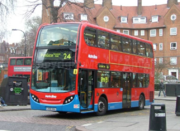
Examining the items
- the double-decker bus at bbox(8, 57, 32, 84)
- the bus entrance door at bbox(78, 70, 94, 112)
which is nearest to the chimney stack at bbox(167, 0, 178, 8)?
the double-decker bus at bbox(8, 57, 32, 84)

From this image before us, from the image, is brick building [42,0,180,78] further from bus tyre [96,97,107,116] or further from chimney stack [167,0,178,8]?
bus tyre [96,97,107,116]

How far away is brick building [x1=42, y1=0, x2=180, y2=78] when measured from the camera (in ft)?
199

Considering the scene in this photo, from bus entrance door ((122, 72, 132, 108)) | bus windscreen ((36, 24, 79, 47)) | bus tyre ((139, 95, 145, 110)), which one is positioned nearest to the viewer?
bus windscreen ((36, 24, 79, 47))

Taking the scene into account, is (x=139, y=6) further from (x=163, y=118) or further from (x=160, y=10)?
(x=163, y=118)

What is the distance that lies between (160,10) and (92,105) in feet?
185

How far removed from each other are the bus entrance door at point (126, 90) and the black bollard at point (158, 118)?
8.28m

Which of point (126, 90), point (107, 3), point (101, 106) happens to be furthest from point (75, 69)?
point (107, 3)

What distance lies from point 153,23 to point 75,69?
179 feet

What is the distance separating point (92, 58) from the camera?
1370 cm

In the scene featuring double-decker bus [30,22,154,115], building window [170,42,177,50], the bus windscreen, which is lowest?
double-decker bus [30,22,154,115]

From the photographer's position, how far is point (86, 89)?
1334 centimetres

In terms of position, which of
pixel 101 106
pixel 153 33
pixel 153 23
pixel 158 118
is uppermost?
pixel 153 23

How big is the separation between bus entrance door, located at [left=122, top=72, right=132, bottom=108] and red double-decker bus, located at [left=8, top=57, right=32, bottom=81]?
15.3m

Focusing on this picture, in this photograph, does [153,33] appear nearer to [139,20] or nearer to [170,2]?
[139,20]
